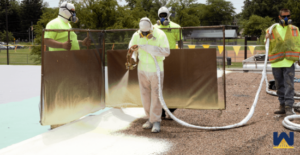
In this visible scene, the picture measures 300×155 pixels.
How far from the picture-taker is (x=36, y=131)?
17.8 feet

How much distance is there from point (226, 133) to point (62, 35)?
3.12m

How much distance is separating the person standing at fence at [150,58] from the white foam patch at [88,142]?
0.58 metres

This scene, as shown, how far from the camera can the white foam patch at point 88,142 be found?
4203 millimetres

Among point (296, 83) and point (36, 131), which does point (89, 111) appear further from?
point (296, 83)

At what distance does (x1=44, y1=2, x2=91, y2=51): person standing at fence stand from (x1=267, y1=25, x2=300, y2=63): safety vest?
3516mm

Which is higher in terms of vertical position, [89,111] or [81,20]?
[81,20]

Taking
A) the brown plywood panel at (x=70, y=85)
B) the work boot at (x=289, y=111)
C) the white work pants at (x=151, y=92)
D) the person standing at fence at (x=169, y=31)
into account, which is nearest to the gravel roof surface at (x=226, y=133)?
the work boot at (x=289, y=111)

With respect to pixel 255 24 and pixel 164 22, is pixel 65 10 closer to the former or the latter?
pixel 164 22

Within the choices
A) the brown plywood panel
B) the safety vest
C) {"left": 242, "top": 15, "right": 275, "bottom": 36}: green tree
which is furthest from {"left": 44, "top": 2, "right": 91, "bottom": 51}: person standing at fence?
{"left": 242, "top": 15, "right": 275, "bottom": 36}: green tree


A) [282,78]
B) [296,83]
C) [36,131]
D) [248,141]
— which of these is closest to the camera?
[248,141]

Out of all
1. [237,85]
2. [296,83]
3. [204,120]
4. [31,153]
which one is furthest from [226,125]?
[296,83]

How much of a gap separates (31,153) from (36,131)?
1361 millimetres

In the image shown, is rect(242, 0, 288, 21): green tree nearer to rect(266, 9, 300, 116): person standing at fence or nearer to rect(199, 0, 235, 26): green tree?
rect(199, 0, 235, 26): green tree

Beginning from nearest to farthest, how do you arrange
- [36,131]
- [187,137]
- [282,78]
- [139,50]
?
1. [187,137]
2. [139,50]
3. [36,131]
4. [282,78]
